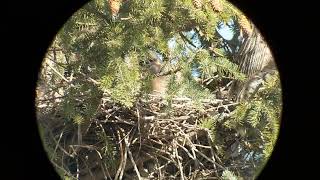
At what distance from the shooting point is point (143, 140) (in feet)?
7.07

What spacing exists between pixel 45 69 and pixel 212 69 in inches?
23.6

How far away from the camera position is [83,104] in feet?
6.35

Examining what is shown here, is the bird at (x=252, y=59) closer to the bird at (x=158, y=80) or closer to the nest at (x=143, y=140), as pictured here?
the nest at (x=143, y=140)

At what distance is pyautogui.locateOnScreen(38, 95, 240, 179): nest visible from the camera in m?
2.09

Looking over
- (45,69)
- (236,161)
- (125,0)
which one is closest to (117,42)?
(125,0)

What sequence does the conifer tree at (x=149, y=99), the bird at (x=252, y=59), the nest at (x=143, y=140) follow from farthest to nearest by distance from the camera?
1. the bird at (x=252, y=59)
2. the nest at (x=143, y=140)
3. the conifer tree at (x=149, y=99)

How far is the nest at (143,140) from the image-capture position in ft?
6.87

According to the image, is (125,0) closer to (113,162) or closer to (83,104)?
(83,104)

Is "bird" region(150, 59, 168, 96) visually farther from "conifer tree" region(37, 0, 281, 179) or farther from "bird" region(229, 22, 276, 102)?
"bird" region(229, 22, 276, 102)

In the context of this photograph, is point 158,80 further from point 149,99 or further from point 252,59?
point 252,59

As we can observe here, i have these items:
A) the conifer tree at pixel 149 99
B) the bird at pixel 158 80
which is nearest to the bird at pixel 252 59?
the conifer tree at pixel 149 99

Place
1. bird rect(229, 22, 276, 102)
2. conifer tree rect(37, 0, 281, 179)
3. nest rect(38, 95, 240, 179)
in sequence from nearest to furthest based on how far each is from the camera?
conifer tree rect(37, 0, 281, 179), nest rect(38, 95, 240, 179), bird rect(229, 22, 276, 102)

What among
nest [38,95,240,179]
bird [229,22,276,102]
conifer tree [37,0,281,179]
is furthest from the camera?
bird [229,22,276,102]

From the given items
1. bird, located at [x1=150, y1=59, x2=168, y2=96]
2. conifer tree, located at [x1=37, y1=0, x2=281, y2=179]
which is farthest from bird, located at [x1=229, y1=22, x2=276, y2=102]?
bird, located at [x1=150, y1=59, x2=168, y2=96]
